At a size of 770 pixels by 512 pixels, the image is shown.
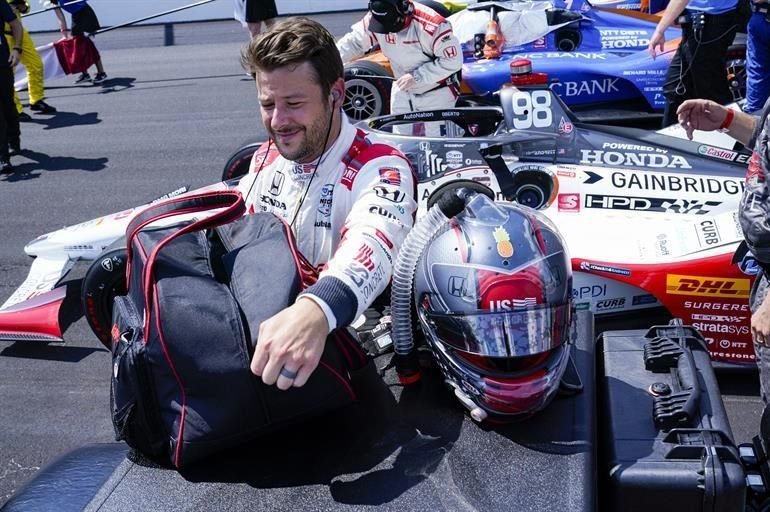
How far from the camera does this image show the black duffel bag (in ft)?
5.77

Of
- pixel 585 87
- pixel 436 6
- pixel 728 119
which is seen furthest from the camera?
pixel 436 6

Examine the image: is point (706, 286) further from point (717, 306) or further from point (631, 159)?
point (631, 159)

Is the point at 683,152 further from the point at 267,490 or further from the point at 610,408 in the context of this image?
the point at 267,490

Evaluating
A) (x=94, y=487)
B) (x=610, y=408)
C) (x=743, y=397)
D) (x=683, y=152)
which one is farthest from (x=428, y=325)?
(x=683, y=152)

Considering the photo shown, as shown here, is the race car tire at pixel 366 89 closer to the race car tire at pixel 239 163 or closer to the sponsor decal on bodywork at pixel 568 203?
the race car tire at pixel 239 163

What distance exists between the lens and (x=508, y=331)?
1.80 meters

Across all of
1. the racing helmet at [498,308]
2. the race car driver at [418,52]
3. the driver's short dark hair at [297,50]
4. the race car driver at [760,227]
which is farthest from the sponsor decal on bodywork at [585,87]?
the racing helmet at [498,308]

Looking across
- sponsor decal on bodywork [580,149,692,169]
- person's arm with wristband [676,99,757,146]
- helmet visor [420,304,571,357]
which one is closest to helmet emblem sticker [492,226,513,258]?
helmet visor [420,304,571,357]

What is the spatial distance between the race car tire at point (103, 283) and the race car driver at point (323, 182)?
1213 millimetres

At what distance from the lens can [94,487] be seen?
1.87 m

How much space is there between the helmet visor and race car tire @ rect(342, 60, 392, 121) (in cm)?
519

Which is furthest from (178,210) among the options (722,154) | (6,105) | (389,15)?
(6,105)

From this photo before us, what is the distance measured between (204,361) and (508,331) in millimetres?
672

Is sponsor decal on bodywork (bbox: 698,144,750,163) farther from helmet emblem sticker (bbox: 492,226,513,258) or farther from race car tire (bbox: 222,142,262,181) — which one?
helmet emblem sticker (bbox: 492,226,513,258)
